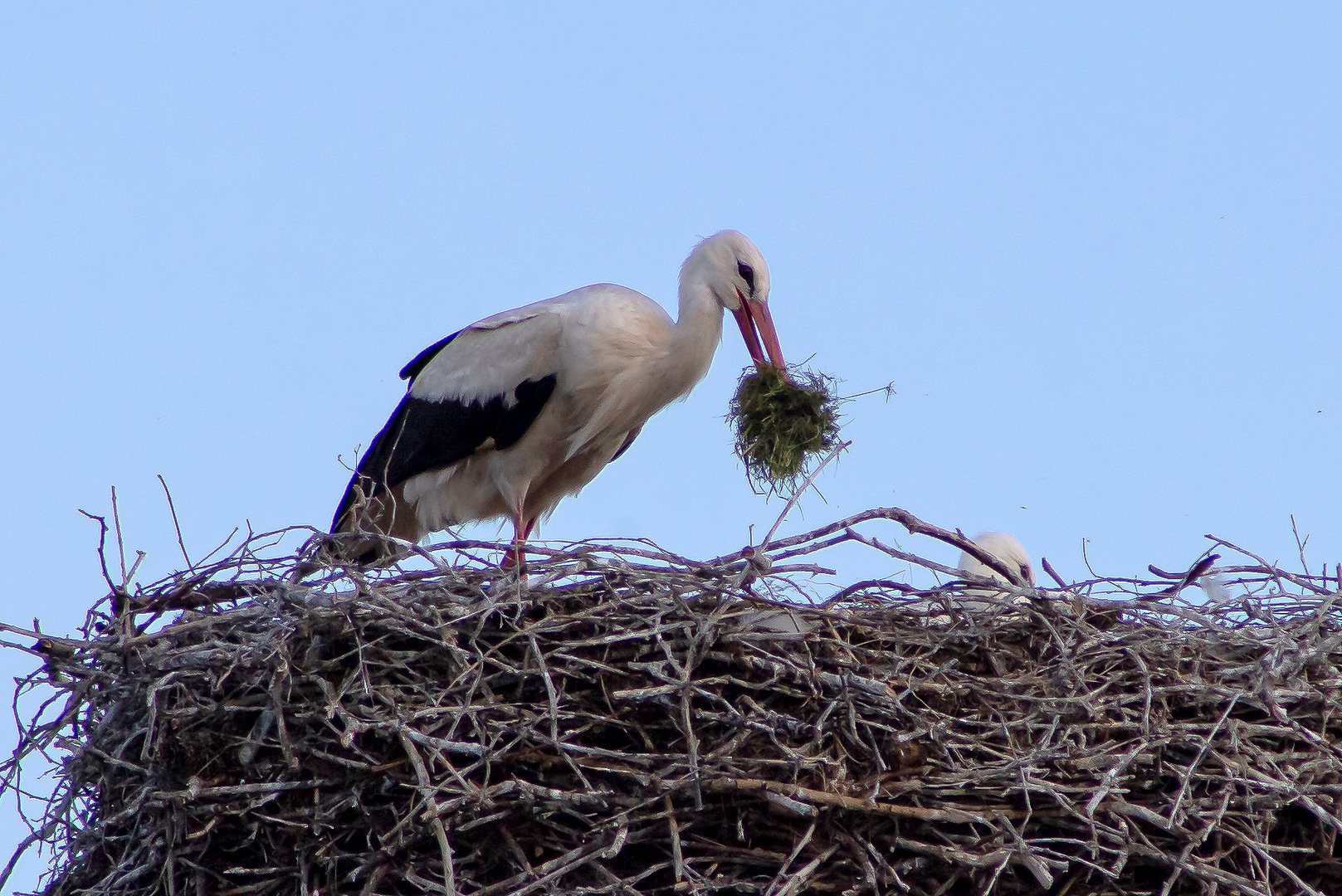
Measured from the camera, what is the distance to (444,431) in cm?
518

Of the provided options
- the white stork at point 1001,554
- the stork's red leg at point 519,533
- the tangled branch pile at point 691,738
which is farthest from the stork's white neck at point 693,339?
the tangled branch pile at point 691,738

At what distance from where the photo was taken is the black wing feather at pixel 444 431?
5059 millimetres

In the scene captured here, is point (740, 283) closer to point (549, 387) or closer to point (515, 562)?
point (549, 387)

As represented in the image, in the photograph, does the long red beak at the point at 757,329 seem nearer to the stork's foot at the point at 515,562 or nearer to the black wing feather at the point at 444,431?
the black wing feather at the point at 444,431

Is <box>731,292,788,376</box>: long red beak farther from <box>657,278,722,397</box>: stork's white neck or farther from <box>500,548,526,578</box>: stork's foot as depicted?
<box>500,548,526,578</box>: stork's foot

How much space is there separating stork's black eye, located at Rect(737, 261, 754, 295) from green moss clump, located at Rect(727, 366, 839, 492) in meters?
0.46

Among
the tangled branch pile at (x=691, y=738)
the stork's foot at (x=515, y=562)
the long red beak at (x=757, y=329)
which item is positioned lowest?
the tangled branch pile at (x=691, y=738)

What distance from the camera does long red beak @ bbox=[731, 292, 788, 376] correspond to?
491 centimetres

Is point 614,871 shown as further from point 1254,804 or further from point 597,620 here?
point 1254,804

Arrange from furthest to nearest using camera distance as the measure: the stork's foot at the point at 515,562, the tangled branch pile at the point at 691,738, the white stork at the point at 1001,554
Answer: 1. the white stork at the point at 1001,554
2. the stork's foot at the point at 515,562
3. the tangled branch pile at the point at 691,738

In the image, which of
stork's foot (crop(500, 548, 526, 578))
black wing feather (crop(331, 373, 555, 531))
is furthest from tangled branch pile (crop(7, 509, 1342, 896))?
black wing feather (crop(331, 373, 555, 531))

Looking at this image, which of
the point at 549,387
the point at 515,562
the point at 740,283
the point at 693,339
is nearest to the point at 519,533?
the point at 549,387

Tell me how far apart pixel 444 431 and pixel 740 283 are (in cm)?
104

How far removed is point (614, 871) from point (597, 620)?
519 millimetres
